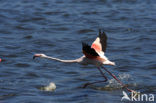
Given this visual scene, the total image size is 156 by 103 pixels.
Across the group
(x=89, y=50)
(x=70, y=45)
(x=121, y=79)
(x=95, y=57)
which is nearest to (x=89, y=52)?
(x=89, y=50)

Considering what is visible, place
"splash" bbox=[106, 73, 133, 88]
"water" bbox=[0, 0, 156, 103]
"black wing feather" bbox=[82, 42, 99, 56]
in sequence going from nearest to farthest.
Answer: "black wing feather" bbox=[82, 42, 99, 56] < "water" bbox=[0, 0, 156, 103] < "splash" bbox=[106, 73, 133, 88]

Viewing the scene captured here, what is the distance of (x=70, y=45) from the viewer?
52.2 ft

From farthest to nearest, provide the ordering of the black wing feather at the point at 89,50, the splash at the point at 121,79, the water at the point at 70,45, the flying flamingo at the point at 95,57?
the splash at the point at 121,79 < the water at the point at 70,45 < the flying flamingo at the point at 95,57 < the black wing feather at the point at 89,50

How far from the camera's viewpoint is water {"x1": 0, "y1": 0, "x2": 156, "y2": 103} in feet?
36.3

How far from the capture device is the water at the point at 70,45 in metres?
11.1

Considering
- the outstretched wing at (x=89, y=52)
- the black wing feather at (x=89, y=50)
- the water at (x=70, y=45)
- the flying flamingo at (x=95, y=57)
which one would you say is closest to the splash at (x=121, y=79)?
the water at (x=70, y=45)

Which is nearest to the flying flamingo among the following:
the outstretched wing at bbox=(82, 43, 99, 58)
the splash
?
the outstretched wing at bbox=(82, 43, 99, 58)

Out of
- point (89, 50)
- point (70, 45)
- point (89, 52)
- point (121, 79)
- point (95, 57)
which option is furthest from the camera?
point (70, 45)

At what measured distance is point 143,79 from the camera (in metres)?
12.0

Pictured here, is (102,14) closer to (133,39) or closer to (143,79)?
(133,39)

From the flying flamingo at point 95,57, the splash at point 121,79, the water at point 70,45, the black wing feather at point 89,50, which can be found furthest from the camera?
the splash at point 121,79

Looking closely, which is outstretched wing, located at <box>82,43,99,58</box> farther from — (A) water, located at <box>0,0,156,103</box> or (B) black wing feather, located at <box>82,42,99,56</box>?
(A) water, located at <box>0,0,156,103</box>

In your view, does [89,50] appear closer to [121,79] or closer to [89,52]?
[89,52]

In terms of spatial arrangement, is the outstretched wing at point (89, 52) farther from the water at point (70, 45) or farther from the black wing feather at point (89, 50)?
the water at point (70, 45)
